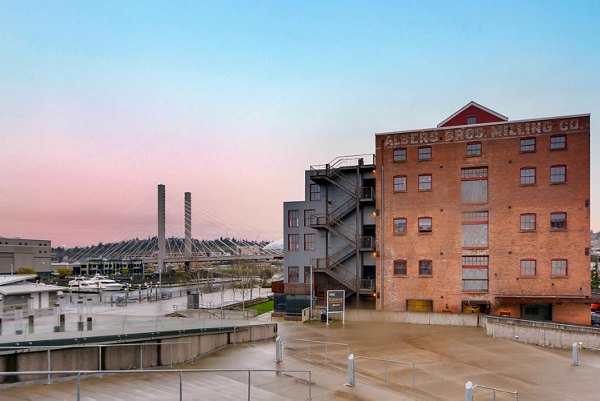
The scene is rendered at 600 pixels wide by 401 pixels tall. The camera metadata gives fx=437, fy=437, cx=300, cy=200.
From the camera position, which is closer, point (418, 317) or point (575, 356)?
point (575, 356)

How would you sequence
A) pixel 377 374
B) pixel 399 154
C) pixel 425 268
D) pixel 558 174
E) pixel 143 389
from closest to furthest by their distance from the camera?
pixel 143 389 → pixel 377 374 → pixel 558 174 → pixel 425 268 → pixel 399 154

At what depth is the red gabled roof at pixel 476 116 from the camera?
38875 mm

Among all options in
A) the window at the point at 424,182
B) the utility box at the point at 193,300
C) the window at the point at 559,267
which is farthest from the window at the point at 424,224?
the utility box at the point at 193,300

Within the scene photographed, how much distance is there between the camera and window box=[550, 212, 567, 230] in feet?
115

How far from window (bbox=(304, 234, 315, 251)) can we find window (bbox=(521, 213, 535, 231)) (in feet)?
63.8

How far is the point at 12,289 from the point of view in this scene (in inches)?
1486

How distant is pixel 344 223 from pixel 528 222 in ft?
53.4

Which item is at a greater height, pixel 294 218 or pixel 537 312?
pixel 294 218

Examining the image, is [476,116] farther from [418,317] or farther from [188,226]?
[188,226]

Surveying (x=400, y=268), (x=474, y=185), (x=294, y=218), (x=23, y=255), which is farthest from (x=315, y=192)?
(x=23, y=255)

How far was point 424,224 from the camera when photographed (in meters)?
38.3

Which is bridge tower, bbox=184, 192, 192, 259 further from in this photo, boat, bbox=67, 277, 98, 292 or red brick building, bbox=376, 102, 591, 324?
red brick building, bbox=376, 102, 591, 324

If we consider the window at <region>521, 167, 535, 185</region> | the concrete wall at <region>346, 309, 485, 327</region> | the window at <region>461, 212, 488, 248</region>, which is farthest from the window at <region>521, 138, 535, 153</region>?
the concrete wall at <region>346, 309, 485, 327</region>

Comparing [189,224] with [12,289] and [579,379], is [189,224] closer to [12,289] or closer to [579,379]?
[12,289]
